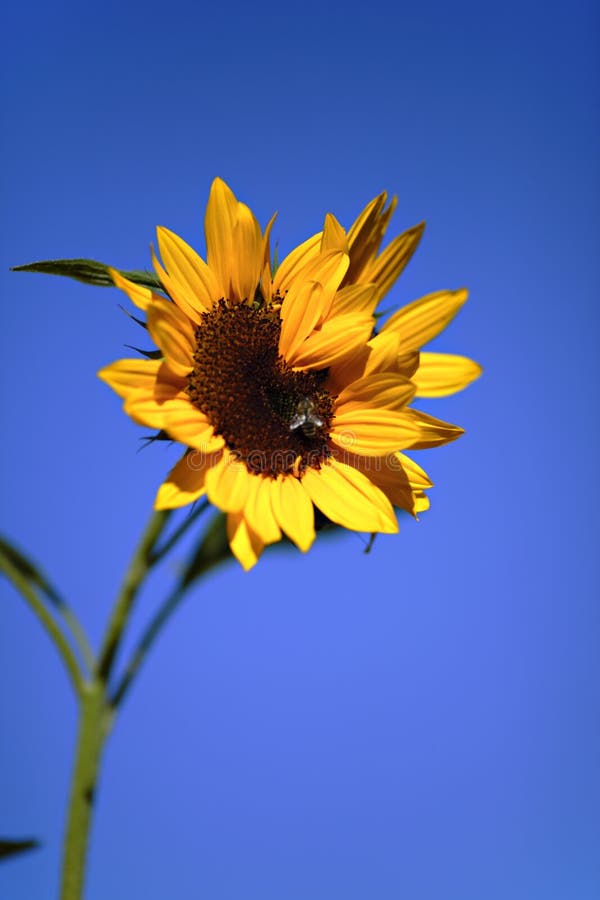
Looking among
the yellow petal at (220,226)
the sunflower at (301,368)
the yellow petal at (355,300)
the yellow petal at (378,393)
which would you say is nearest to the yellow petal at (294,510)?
the sunflower at (301,368)

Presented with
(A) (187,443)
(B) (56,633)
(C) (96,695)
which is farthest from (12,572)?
(A) (187,443)

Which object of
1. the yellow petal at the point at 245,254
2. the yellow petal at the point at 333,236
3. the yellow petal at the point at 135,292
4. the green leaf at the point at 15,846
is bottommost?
the green leaf at the point at 15,846

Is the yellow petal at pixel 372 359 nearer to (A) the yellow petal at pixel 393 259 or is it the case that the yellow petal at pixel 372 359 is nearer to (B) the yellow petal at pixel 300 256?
(A) the yellow petal at pixel 393 259

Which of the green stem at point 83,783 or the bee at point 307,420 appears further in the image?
the green stem at point 83,783

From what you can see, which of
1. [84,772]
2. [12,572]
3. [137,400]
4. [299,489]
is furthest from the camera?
[12,572]

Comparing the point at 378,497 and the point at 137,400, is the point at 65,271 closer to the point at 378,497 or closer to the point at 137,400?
the point at 137,400

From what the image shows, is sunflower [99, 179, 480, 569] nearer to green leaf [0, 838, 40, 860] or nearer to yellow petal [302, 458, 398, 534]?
yellow petal [302, 458, 398, 534]

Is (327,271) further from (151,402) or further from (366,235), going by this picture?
(151,402)
